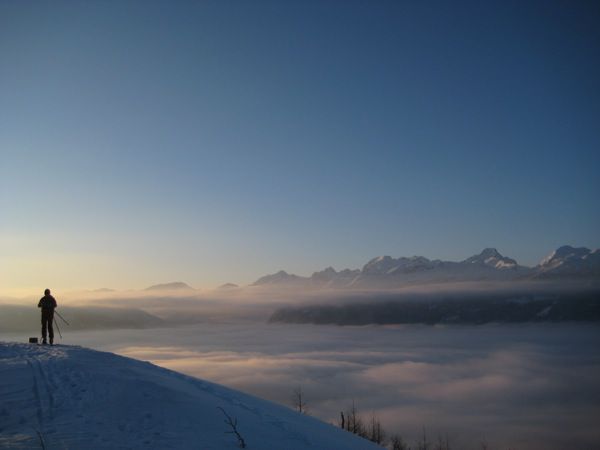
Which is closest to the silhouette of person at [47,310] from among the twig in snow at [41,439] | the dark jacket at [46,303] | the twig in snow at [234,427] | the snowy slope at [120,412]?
the dark jacket at [46,303]

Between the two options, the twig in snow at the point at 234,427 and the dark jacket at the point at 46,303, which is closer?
the twig in snow at the point at 234,427

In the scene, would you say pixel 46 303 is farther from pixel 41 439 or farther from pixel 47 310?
pixel 41 439

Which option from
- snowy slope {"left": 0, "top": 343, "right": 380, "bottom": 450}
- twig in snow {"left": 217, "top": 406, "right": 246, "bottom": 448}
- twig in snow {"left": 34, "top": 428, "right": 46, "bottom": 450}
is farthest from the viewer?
twig in snow {"left": 217, "top": 406, "right": 246, "bottom": 448}

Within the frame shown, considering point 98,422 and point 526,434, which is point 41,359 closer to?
point 98,422

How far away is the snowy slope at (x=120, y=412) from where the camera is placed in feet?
35.9

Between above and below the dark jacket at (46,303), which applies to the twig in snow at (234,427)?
below

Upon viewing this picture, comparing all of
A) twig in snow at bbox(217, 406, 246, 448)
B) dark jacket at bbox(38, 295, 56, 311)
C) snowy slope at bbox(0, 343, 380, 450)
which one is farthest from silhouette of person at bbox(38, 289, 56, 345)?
twig in snow at bbox(217, 406, 246, 448)

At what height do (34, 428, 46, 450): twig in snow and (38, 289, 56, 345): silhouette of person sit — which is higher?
(38, 289, 56, 345): silhouette of person

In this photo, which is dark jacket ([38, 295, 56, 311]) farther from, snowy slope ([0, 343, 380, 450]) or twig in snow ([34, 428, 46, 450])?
twig in snow ([34, 428, 46, 450])

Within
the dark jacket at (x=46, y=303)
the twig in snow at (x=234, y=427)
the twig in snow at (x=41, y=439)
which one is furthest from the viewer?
the dark jacket at (x=46, y=303)

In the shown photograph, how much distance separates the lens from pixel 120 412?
41.0ft

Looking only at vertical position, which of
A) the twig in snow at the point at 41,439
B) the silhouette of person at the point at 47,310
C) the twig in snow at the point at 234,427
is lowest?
the twig in snow at the point at 234,427

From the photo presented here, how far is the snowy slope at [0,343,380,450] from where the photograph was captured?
1093 centimetres

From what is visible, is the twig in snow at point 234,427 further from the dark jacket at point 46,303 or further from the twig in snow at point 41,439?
the dark jacket at point 46,303
